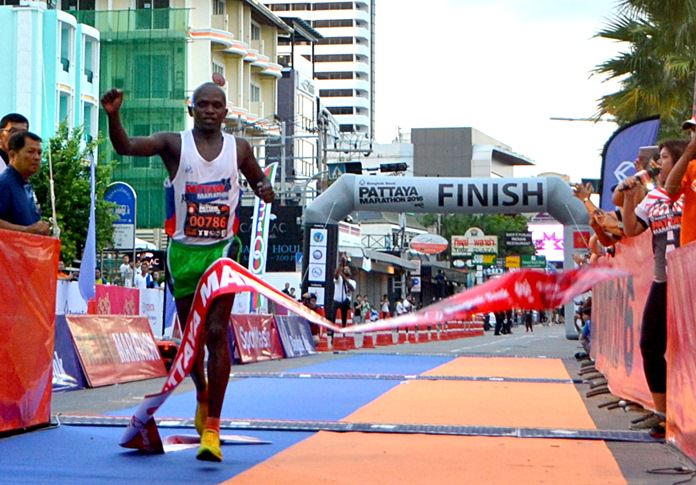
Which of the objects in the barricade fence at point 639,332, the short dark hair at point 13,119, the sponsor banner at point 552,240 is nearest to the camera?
the barricade fence at point 639,332

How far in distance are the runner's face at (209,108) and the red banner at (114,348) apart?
607 cm

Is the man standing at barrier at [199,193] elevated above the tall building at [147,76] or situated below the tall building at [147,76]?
below

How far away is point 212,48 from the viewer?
223 ft

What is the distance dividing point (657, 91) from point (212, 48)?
150 feet

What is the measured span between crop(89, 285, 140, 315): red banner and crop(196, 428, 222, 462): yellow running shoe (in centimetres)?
1574

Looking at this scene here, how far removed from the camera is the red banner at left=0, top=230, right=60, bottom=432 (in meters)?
7.68

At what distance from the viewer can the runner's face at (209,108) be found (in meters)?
7.06

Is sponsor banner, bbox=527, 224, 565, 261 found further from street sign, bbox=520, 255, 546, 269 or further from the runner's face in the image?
the runner's face

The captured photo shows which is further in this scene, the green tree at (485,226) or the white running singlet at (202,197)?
the green tree at (485,226)

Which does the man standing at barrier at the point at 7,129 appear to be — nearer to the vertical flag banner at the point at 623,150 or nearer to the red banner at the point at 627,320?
the red banner at the point at 627,320

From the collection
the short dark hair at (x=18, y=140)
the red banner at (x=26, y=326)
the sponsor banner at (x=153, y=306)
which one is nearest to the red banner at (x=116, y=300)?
the sponsor banner at (x=153, y=306)

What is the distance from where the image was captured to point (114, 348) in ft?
45.9

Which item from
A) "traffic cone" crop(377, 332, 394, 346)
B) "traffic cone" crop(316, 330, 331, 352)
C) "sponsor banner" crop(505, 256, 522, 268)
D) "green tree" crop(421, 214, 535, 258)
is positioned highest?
"green tree" crop(421, 214, 535, 258)

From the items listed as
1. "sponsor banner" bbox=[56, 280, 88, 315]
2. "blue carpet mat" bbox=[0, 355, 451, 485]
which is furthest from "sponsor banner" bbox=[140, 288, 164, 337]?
"blue carpet mat" bbox=[0, 355, 451, 485]
